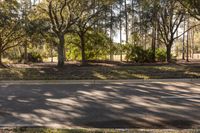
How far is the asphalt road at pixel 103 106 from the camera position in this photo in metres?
7.00

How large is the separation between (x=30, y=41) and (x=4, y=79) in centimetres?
738

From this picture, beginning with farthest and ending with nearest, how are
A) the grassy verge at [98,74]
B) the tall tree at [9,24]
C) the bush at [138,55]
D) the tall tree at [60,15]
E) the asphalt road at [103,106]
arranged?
1. the bush at [138,55]
2. the tall tree at [9,24]
3. the tall tree at [60,15]
4. the grassy verge at [98,74]
5. the asphalt road at [103,106]

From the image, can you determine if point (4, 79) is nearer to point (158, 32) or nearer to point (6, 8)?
point (6, 8)

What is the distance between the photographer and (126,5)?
24.4 meters

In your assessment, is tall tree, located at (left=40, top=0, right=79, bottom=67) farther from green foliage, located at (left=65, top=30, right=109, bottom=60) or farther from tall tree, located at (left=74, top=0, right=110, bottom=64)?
green foliage, located at (left=65, top=30, right=109, bottom=60)

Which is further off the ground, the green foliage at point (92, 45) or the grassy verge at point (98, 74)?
the green foliage at point (92, 45)

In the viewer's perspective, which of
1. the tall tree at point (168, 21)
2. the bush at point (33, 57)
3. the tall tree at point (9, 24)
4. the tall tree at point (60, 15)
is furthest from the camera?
the bush at point (33, 57)

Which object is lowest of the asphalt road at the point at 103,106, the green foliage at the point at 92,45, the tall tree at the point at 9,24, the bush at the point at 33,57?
the asphalt road at the point at 103,106

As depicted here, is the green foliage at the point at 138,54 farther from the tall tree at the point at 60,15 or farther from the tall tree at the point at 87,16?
the tall tree at the point at 60,15

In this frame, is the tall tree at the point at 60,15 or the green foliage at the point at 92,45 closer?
the tall tree at the point at 60,15

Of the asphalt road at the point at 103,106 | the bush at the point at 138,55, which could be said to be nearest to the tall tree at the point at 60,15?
the asphalt road at the point at 103,106

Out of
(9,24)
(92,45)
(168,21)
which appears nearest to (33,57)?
(92,45)

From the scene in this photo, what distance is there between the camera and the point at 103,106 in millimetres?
8883

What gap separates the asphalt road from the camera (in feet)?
23.0
